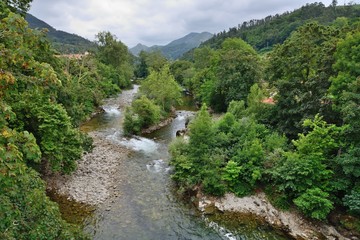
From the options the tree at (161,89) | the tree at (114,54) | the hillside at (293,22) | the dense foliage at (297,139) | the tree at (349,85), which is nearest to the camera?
the tree at (349,85)

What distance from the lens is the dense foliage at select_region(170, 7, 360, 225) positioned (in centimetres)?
1684

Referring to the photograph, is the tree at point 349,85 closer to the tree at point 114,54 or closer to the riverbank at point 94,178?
the riverbank at point 94,178

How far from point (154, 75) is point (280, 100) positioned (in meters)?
22.5

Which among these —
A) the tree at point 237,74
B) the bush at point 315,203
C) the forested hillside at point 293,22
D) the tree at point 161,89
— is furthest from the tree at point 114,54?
the forested hillside at point 293,22

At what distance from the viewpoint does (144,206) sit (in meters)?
18.8

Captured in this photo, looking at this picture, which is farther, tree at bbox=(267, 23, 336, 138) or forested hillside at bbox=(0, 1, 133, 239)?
tree at bbox=(267, 23, 336, 138)

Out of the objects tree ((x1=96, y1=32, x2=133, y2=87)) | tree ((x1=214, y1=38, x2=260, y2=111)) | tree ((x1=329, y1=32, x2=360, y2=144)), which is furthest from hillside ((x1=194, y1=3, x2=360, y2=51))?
tree ((x1=329, y1=32, x2=360, y2=144))

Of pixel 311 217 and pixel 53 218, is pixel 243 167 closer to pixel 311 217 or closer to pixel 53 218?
pixel 311 217

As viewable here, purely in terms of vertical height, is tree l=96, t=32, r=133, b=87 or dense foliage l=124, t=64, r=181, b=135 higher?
tree l=96, t=32, r=133, b=87

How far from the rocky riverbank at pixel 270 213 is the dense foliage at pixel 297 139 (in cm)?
59

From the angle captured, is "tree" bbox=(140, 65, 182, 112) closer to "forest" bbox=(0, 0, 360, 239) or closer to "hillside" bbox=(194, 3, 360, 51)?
"forest" bbox=(0, 0, 360, 239)

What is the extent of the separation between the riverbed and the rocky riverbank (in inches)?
27.2

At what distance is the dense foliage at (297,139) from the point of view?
16844 mm

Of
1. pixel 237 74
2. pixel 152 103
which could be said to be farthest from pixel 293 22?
pixel 152 103
